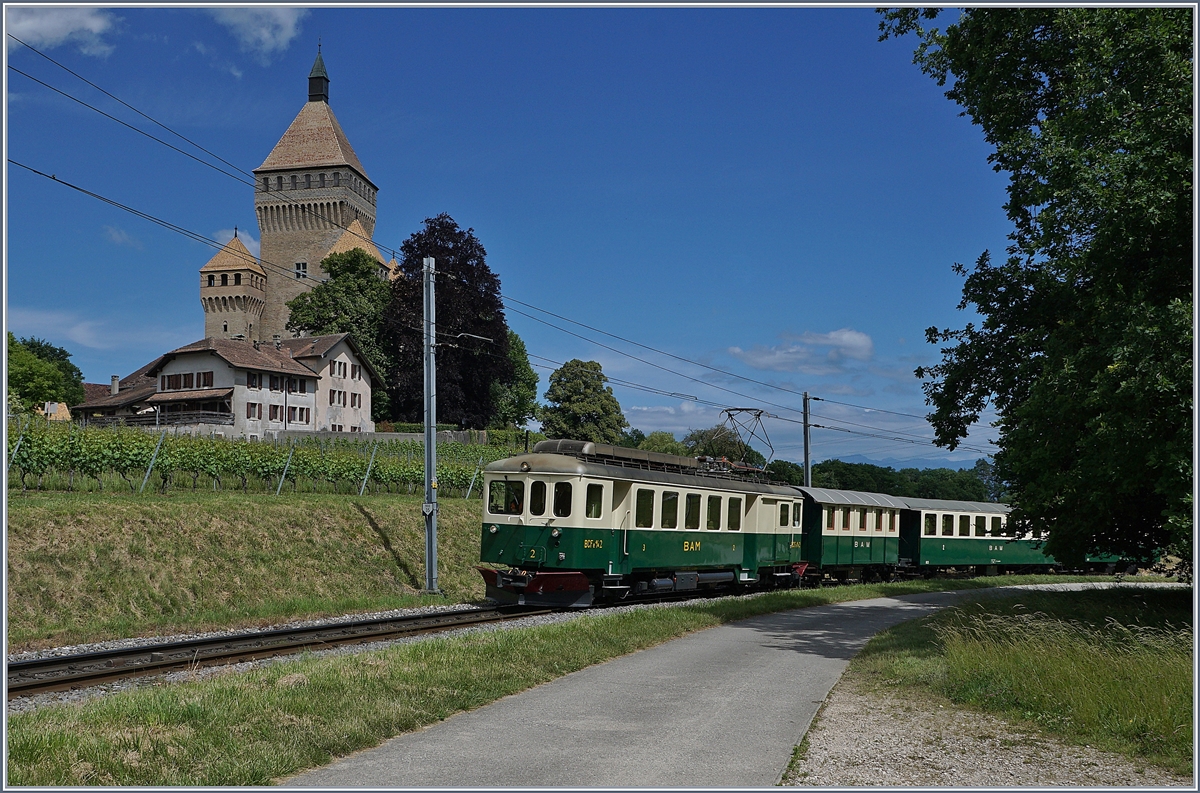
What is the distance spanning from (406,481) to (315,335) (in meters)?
43.1

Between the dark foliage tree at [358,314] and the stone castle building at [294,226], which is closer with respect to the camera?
the dark foliage tree at [358,314]

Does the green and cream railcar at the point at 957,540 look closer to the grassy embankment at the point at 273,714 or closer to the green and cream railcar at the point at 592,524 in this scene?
the green and cream railcar at the point at 592,524

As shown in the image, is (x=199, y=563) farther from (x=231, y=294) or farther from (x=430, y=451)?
(x=231, y=294)

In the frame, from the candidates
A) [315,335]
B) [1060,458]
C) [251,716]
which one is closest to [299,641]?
[251,716]

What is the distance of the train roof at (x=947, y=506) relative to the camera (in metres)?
37.0

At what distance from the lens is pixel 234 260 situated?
311 feet

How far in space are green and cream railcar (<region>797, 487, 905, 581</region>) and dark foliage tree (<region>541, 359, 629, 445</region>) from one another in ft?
139

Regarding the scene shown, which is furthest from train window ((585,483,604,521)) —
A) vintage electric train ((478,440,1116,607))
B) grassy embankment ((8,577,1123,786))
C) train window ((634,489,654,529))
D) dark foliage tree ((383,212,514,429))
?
dark foliage tree ((383,212,514,429))

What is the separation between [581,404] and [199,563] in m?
56.5

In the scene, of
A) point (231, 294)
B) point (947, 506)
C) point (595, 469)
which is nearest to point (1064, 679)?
point (595, 469)

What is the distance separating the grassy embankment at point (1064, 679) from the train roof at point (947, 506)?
22400 millimetres

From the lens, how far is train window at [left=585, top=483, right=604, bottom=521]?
63.2 feet

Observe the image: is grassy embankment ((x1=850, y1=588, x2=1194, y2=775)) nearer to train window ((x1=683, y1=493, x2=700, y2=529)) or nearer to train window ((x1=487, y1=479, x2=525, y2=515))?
train window ((x1=683, y1=493, x2=700, y2=529))

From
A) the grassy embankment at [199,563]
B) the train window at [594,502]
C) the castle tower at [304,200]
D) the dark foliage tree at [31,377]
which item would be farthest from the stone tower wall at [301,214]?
the train window at [594,502]
